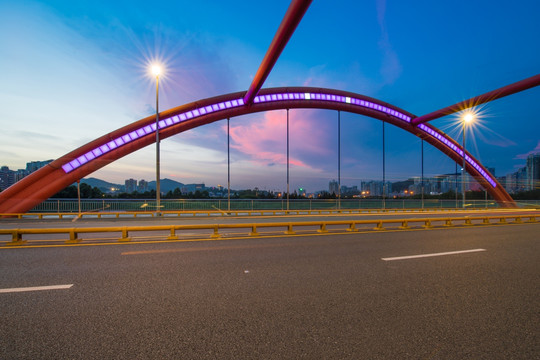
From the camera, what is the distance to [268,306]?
3.36 m

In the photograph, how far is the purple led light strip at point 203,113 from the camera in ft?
78.0

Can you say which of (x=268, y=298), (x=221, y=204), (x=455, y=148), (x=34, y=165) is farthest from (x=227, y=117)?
→ (x=455, y=148)

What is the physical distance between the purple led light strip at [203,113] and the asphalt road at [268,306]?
71.1 feet

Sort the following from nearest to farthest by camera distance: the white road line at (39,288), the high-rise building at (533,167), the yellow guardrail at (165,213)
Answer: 1. the white road line at (39,288)
2. the yellow guardrail at (165,213)
3. the high-rise building at (533,167)

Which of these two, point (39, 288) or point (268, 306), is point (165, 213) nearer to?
point (39, 288)

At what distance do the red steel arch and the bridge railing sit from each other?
238cm

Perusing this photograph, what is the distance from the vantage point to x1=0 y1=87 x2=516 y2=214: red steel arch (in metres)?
21.5

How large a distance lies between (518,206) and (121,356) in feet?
202

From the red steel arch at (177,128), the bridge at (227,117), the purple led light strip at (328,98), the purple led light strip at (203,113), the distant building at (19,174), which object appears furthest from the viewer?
the purple led light strip at (328,98)

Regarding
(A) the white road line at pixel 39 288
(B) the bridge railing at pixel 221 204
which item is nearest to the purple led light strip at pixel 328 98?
(B) the bridge railing at pixel 221 204

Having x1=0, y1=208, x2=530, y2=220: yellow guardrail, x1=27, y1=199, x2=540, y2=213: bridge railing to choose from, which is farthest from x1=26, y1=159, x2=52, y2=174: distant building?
x1=0, y1=208, x2=530, y2=220: yellow guardrail

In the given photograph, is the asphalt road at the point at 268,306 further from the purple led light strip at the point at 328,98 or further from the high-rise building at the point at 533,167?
the high-rise building at the point at 533,167

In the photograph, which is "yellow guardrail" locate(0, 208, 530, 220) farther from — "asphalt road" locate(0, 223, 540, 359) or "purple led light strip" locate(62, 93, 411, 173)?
"asphalt road" locate(0, 223, 540, 359)

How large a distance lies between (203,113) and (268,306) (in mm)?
28376
